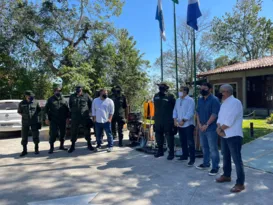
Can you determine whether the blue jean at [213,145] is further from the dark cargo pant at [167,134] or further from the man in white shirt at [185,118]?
the dark cargo pant at [167,134]

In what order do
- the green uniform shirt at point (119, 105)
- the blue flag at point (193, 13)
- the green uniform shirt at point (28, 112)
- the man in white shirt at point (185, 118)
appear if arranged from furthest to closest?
the green uniform shirt at point (119, 105) < the blue flag at point (193, 13) < the green uniform shirt at point (28, 112) < the man in white shirt at point (185, 118)

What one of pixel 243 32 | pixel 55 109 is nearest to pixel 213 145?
pixel 55 109

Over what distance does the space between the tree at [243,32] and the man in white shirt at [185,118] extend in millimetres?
33175

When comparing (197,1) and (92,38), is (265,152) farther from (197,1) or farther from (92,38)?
(92,38)

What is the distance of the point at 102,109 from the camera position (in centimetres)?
689

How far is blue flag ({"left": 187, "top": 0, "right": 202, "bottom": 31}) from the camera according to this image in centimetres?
699

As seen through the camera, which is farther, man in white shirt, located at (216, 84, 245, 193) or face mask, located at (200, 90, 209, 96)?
face mask, located at (200, 90, 209, 96)

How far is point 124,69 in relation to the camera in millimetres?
21484

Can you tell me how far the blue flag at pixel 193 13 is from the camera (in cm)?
699

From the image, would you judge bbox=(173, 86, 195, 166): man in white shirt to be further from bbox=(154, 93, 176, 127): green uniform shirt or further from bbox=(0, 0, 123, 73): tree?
bbox=(0, 0, 123, 73): tree

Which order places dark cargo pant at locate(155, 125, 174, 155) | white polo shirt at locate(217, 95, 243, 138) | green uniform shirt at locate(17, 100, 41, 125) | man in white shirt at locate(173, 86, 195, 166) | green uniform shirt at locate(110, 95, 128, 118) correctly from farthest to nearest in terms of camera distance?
green uniform shirt at locate(110, 95, 128, 118)
green uniform shirt at locate(17, 100, 41, 125)
dark cargo pant at locate(155, 125, 174, 155)
man in white shirt at locate(173, 86, 195, 166)
white polo shirt at locate(217, 95, 243, 138)

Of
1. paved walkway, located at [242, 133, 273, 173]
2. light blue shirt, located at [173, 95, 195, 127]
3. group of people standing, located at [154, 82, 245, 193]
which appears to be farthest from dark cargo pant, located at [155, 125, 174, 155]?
paved walkway, located at [242, 133, 273, 173]

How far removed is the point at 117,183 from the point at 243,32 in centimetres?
3703

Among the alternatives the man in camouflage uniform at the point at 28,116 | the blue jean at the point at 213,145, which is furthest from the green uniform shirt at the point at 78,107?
the blue jean at the point at 213,145
